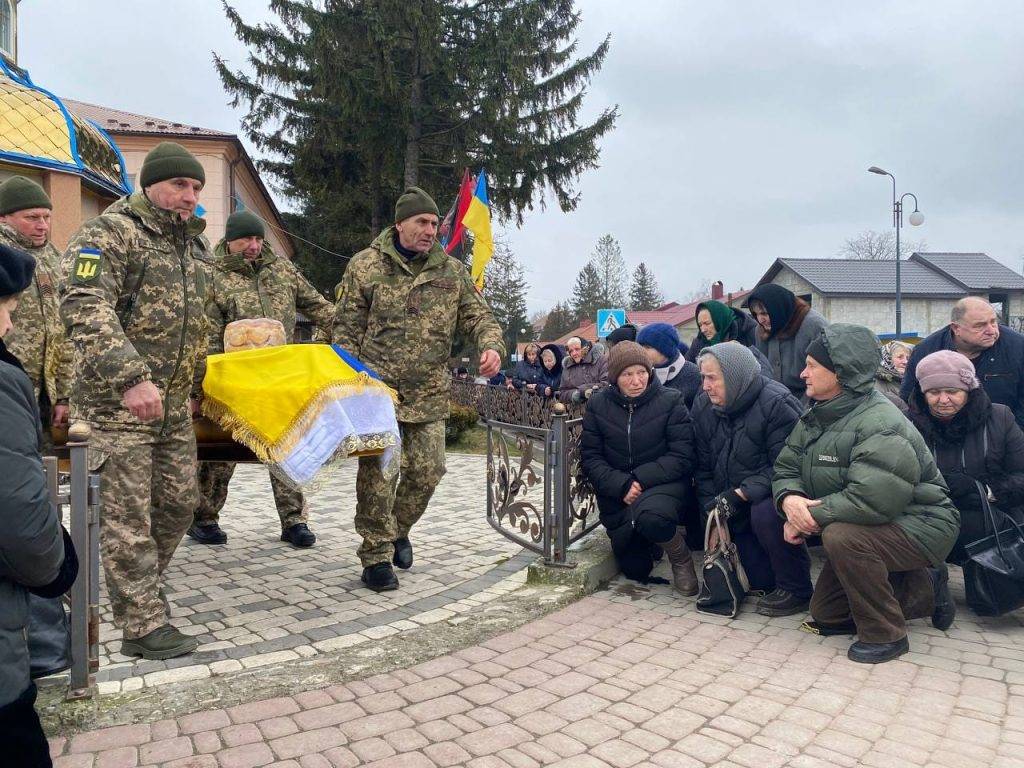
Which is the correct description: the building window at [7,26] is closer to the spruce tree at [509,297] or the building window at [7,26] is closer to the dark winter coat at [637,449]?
the dark winter coat at [637,449]

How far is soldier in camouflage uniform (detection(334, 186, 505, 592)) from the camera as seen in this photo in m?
4.43

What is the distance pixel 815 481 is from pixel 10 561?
11.1ft

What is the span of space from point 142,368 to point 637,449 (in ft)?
9.18

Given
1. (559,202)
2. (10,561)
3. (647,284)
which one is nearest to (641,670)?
(10,561)

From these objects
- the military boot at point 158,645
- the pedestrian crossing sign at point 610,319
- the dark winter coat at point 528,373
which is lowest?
the military boot at point 158,645

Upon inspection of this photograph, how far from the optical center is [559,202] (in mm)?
17688

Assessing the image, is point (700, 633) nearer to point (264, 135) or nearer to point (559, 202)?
point (559, 202)

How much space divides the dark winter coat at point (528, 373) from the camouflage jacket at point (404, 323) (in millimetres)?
7188

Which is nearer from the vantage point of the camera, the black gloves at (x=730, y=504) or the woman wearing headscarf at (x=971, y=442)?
the woman wearing headscarf at (x=971, y=442)

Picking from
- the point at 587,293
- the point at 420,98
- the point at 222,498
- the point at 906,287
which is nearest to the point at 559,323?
the point at 587,293

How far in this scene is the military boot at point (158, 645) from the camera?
337cm

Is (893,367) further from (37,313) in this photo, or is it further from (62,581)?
(62,581)

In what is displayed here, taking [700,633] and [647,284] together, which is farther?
[647,284]

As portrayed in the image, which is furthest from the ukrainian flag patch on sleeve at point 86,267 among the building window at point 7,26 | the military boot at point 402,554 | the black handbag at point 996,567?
the building window at point 7,26
